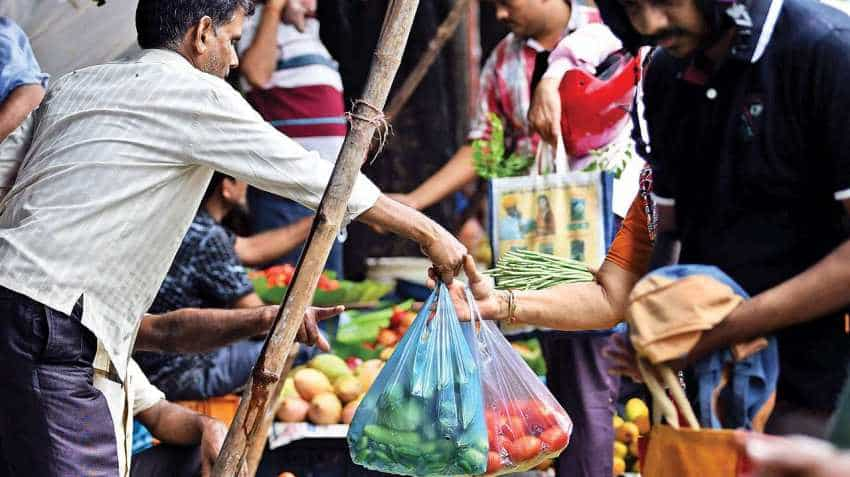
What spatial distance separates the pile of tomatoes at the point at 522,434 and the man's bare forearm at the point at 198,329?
66 centimetres

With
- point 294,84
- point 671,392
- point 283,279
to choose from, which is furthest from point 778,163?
point 294,84

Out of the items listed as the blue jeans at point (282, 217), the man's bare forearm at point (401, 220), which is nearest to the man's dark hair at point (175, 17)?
the man's bare forearm at point (401, 220)

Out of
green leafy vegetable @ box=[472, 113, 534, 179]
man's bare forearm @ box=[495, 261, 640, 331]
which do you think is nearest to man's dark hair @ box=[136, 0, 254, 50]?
man's bare forearm @ box=[495, 261, 640, 331]

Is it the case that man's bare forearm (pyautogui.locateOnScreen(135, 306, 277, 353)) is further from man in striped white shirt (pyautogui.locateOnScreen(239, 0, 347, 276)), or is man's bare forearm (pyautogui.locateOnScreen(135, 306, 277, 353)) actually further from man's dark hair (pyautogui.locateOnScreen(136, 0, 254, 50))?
man in striped white shirt (pyautogui.locateOnScreen(239, 0, 347, 276))

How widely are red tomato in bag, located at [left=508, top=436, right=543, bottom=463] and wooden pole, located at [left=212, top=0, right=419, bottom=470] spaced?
0.64 meters

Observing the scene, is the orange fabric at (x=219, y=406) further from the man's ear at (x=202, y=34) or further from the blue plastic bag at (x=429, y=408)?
the man's ear at (x=202, y=34)

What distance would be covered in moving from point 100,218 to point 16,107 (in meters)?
1.24

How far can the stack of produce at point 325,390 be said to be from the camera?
4.93 meters

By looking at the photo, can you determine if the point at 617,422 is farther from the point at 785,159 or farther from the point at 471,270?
→ the point at 785,159

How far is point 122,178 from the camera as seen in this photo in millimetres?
2883

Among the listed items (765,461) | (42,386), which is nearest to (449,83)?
(42,386)

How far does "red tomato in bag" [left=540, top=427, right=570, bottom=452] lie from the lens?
10.6ft

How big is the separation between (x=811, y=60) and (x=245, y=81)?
439 cm

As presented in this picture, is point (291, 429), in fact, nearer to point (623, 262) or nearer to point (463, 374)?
point (463, 374)
